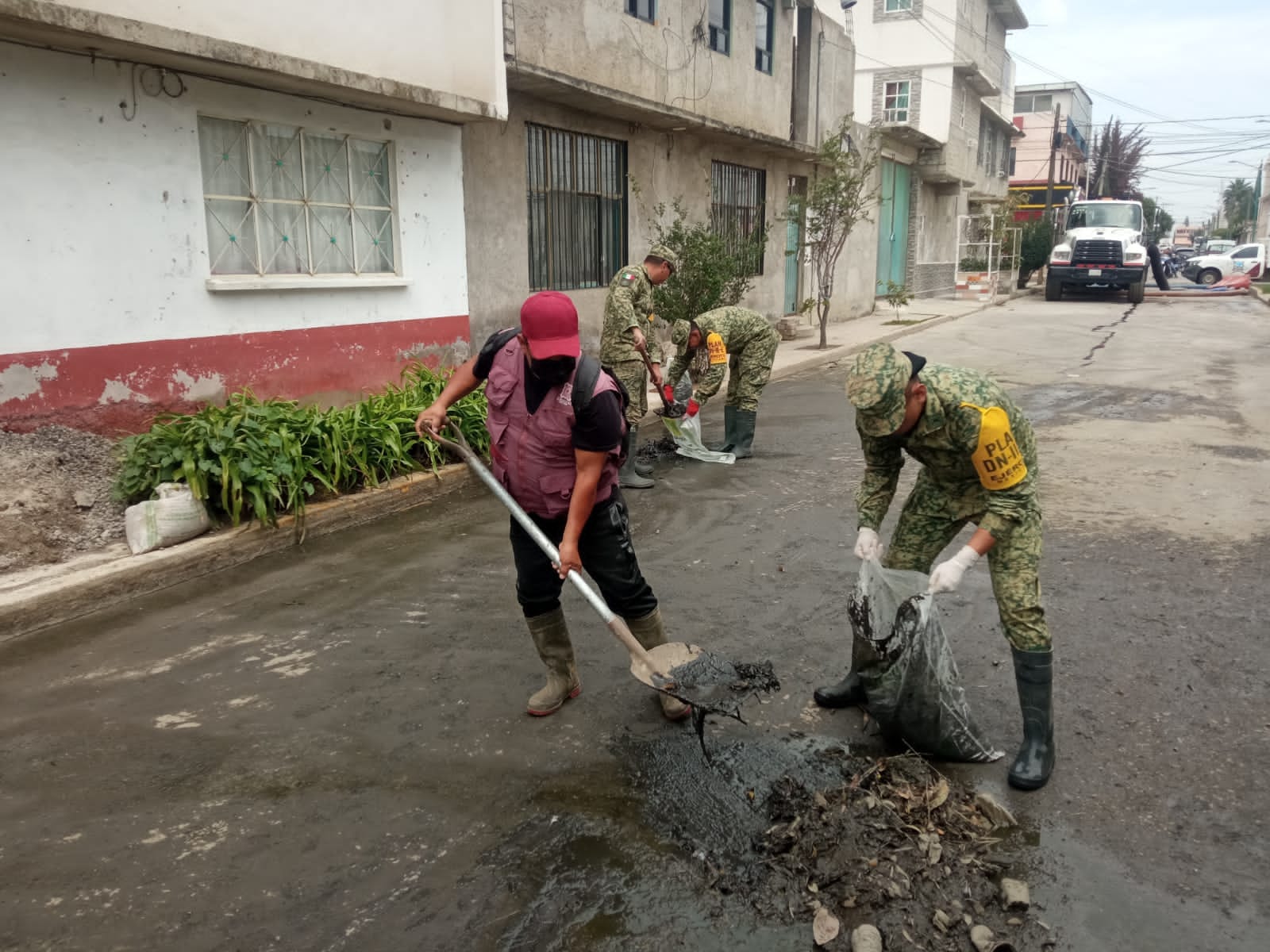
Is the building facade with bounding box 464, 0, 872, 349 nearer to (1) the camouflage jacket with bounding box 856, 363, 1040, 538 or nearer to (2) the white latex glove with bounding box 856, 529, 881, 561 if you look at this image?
(2) the white latex glove with bounding box 856, 529, 881, 561

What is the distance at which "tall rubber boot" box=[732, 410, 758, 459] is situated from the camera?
25.8 feet

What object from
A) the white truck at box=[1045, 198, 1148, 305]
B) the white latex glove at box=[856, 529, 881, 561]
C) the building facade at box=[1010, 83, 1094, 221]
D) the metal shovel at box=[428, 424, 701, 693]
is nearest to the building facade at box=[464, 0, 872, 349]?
the metal shovel at box=[428, 424, 701, 693]

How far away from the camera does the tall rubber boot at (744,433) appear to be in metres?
7.87

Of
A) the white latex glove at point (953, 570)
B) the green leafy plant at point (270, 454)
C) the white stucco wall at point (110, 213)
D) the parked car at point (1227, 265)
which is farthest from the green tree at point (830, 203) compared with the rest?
the parked car at point (1227, 265)

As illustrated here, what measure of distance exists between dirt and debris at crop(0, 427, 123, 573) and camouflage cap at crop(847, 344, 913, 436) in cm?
416

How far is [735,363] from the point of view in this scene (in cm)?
792

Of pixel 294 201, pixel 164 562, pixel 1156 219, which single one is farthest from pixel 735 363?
pixel 1156 219

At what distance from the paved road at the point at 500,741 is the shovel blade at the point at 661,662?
0.30m

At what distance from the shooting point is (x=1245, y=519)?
5910 millimetres

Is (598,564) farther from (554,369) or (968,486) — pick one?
(968,486)

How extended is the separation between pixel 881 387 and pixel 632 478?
168 inches

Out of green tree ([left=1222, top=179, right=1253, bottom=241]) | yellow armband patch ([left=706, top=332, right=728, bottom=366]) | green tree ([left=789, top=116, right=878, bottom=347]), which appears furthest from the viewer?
green tree ([left=1222, top=179, right=1253, bottom=241])

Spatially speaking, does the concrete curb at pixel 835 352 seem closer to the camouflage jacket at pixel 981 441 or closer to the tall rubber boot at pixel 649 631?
the tall rubber boot at pixel 649 631

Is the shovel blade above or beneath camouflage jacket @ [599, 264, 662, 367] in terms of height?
beneath
